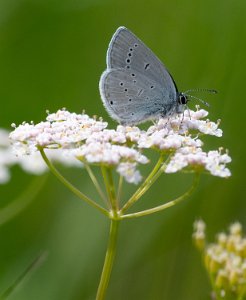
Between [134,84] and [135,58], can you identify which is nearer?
[135,58]

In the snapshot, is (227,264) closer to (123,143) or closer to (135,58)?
(123,143)

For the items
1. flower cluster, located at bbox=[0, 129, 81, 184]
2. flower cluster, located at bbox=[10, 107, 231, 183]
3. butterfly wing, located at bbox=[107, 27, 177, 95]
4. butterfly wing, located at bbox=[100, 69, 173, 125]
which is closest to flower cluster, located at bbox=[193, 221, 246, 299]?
flower cluster, located at bbox=[10, 107, 231, 183]

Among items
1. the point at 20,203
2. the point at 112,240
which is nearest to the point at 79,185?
the point at 20,203

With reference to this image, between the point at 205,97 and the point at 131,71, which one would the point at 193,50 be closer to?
the point at 205,97

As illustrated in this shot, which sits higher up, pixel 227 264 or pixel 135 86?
pixel 135 86

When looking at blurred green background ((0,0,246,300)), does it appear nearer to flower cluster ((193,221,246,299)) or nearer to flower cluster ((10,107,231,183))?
flower cluster ((193,221,246,299))

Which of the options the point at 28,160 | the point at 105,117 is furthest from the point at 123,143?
the point at 105,117
